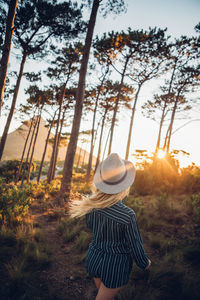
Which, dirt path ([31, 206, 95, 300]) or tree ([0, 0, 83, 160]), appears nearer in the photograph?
dirt path ([31, 206, 95, 300])

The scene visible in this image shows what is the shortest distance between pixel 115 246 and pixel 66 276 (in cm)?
227

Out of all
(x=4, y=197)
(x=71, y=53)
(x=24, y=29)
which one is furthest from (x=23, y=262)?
(x=71, y=53)

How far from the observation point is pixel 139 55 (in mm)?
12484

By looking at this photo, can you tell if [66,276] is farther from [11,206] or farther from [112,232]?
[11,206]

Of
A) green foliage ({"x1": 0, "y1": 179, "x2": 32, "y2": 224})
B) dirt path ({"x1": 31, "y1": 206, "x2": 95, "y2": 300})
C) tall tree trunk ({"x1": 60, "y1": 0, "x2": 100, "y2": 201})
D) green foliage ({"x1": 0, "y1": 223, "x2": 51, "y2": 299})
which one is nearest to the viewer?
green foliage ({"x1": 0, "y1": 223, "x2": 51, "y2": 299})

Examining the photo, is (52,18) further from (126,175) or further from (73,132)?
(126,175)

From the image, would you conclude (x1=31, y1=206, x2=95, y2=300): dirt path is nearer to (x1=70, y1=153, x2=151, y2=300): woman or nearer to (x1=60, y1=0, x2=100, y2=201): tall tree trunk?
(x1=70, y1=153, x2=151, y2=300): woman

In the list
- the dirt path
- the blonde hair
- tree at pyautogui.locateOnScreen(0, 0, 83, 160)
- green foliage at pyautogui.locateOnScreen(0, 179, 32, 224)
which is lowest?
the dirt path

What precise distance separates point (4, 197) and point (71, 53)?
1148 cm

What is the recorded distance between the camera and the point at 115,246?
1558 millimetres

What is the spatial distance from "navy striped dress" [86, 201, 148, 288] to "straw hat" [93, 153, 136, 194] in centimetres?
18

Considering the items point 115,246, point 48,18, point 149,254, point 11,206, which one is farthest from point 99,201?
point 48,18

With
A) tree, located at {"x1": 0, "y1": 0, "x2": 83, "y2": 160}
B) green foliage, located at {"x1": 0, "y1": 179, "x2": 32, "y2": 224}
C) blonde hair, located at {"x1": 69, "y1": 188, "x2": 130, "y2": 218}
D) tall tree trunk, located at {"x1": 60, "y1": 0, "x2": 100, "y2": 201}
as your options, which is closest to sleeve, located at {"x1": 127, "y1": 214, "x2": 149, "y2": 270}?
blonde hair, located at {"x1": 69, "y1": 188, "x2": 130, "y2": 218}

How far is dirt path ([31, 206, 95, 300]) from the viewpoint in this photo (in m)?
2.62
